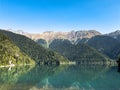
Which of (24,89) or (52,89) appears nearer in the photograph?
(24,89)

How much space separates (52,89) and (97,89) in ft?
45.1

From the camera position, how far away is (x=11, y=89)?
68.6 metres

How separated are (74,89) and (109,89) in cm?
1040

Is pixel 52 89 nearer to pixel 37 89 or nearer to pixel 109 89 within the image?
pixel 37 89

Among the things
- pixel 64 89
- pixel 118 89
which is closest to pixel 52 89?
pixel 64 89

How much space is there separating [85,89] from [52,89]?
1018cm

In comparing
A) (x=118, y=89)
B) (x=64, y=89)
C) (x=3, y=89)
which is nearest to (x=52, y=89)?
(x=64, y=89)

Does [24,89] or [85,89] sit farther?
[85,89]

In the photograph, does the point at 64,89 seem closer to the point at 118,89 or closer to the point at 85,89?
the point at 85,89

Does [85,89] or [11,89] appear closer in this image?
[11,89]

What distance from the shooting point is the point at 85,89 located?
77062 mm

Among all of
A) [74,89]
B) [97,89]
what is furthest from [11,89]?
[97,89]

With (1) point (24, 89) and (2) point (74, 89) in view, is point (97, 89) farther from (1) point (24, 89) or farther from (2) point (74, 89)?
(1) point (24, 89)

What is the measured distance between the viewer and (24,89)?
69.7m
